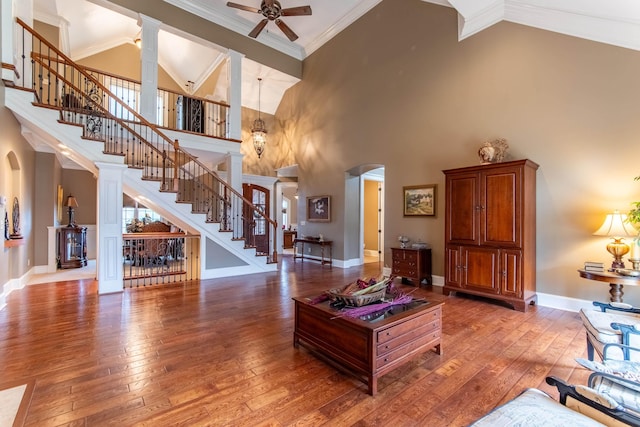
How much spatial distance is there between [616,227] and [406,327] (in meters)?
3.13

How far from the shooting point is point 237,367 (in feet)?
8.18

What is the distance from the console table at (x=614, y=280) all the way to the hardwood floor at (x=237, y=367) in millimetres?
554

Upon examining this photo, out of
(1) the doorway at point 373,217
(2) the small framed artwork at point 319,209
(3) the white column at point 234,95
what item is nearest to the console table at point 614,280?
(2) the small framed artwork at point 319,209

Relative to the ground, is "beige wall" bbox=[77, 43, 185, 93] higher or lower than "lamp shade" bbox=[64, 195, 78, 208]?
higher

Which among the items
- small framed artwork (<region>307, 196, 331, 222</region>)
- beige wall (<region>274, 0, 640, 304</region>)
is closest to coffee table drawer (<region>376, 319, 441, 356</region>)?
beige wall (<region>274, 0, 640, 304</region>)

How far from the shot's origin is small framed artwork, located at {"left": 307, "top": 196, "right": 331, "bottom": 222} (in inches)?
314

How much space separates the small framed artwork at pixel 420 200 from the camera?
5.64 m

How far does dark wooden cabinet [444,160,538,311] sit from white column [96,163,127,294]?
5455 mm

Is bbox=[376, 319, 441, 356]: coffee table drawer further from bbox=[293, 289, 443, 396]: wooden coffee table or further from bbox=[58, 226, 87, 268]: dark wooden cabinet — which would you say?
bbox=[58, 226, 87, 268]: dark wooden cabinet

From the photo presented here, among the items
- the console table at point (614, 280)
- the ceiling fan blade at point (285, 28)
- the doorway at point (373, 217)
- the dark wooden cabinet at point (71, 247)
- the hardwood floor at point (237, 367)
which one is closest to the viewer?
the hardwood floor at point (237, 367)

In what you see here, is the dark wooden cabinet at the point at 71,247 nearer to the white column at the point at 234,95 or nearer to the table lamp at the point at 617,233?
the white column at the point at 234,95

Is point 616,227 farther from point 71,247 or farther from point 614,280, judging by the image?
point 71,247

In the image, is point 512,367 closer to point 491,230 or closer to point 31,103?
point 491,230

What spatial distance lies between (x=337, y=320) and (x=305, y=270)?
4764 millimetres
